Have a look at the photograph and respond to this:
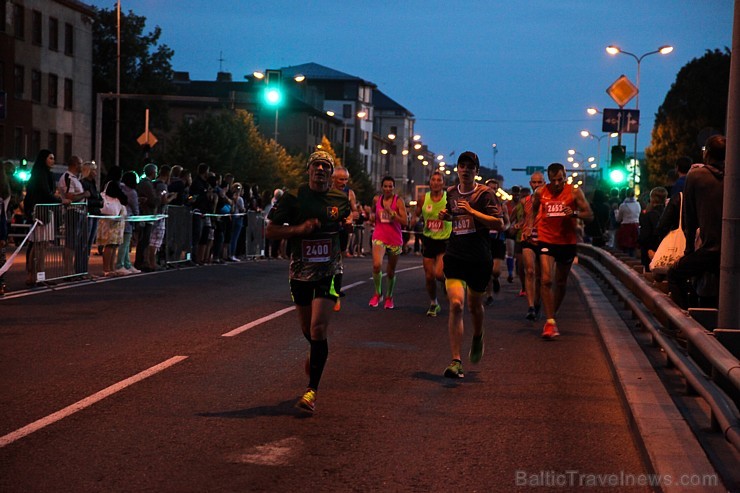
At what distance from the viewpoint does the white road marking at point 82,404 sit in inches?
281

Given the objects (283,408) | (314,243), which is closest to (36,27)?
(314,243)

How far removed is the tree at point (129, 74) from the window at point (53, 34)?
17.3 metres

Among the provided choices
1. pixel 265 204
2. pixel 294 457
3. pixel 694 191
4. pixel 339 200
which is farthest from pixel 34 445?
pixel 265 204

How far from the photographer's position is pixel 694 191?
975 centimetres

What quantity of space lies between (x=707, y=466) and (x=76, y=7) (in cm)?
6302

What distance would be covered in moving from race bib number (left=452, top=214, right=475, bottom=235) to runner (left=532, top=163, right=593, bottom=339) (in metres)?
3.32

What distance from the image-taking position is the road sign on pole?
3594cm

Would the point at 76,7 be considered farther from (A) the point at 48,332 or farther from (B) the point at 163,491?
(B) the point at 163,491

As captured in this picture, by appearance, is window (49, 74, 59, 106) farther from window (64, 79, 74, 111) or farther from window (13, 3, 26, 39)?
window (13, 3, 26, 39)

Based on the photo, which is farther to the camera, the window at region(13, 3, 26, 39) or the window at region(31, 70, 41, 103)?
the window at region(31, 70, 41, 103)

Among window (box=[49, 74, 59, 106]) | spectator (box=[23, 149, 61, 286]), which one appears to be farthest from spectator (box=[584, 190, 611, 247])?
window (box=[49, 74, 59, 106])

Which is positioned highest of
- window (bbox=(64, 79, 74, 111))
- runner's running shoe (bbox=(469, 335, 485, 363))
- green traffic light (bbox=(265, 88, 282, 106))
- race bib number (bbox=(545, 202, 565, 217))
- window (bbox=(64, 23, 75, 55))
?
window (bbox=(64, 23, 75, 55))

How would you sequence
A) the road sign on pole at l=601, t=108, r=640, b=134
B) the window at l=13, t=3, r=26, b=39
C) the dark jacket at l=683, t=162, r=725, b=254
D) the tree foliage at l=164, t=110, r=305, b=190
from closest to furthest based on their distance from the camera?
the dark jacket at l=683, t=162, r=725, b=254 → the road sign on pole at l=601, t=108, r=640, b=134 → the window at l=13, t=3, r=26, b=39 → the tree foliage at l=164, t=110, r=305, b=190

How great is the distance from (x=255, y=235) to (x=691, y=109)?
211 feet
